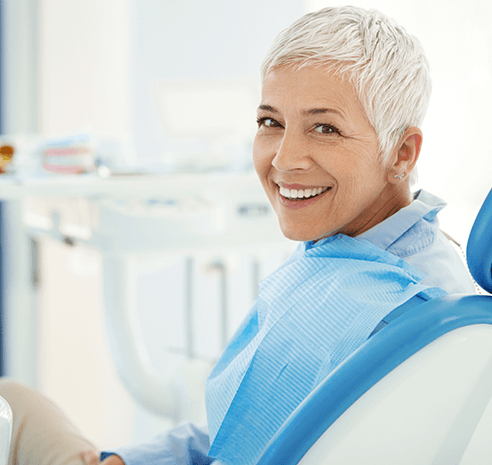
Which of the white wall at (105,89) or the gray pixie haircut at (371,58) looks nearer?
the gray pixie haircut at (371,58)

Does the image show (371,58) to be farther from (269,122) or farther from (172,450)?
(172,450)

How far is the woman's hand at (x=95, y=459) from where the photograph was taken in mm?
929

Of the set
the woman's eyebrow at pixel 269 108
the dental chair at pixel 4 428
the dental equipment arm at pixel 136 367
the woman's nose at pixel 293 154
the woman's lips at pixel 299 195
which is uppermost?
the woman's eyebrow at pixel 269 108

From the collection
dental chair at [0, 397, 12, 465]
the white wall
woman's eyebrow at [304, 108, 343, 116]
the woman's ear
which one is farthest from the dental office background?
dental chair at [0, 397, 12, 465]

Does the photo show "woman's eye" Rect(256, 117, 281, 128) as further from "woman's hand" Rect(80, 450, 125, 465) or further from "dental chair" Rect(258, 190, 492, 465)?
"woman's hand" Rect(80, 450, 125, 465)

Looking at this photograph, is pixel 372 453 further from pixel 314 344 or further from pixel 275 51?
pixel 275 51

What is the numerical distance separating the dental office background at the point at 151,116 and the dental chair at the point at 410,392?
1.18m

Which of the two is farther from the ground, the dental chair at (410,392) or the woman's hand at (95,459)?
the dental chair at (410,392)

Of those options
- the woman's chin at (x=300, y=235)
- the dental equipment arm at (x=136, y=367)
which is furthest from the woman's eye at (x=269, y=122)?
the dental equipment arm at (x=136, y=367)

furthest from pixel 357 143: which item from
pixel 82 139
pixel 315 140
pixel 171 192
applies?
pixel 82 139

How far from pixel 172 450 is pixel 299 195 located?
1.53 feet

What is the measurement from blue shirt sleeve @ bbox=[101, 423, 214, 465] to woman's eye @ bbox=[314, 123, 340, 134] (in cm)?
54

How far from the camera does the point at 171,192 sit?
1775mm

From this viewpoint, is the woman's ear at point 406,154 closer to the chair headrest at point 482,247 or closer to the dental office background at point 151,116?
the chair headrest at point 482,247
